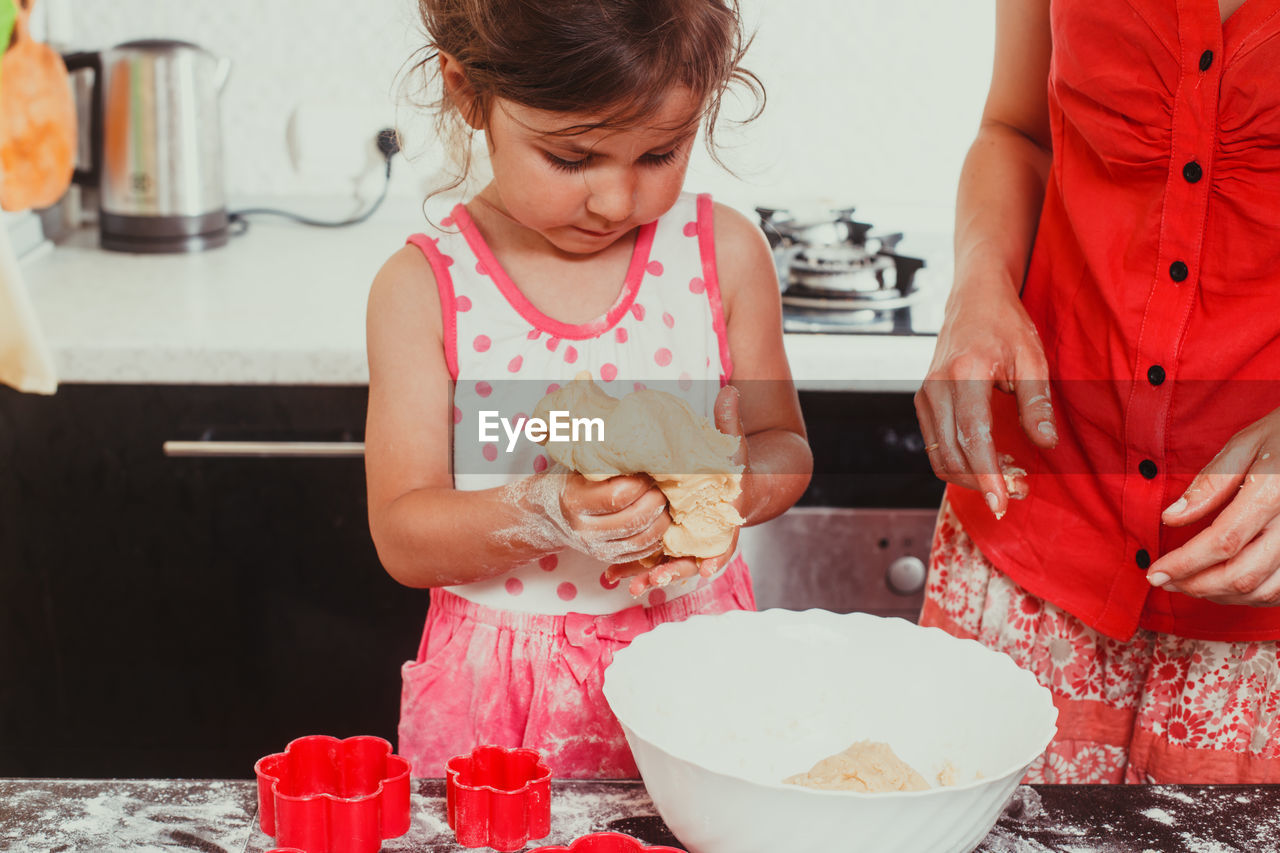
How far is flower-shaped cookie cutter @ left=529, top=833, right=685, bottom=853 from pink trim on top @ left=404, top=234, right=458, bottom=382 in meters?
0.49

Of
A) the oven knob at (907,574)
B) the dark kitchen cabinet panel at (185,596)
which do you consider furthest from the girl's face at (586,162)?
the oven knob at (907,574)

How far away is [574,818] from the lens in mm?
747

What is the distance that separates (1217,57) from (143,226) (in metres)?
1.55

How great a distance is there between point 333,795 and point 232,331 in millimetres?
864

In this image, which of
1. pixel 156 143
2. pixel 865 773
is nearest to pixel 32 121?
pixel 156 143

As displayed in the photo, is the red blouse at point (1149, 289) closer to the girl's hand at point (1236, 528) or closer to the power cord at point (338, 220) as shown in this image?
the girl's hand at point (1236, 528)

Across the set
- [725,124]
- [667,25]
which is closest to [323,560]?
[725,124]

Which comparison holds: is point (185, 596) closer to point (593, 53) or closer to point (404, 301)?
point (404, 301)

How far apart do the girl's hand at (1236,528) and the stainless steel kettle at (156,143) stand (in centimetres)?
155

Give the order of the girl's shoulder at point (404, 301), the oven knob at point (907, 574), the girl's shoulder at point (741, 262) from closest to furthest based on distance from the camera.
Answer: the girl's shoulder at point (404, 301), the girl's shoulder at point (741, 262), the oven knob at point (907, 574)

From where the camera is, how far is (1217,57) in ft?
2.86

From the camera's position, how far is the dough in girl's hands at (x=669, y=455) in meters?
0.78

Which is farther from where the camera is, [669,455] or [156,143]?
[156,143]

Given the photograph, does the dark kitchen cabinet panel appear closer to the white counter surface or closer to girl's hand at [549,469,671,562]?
the white counter surface
